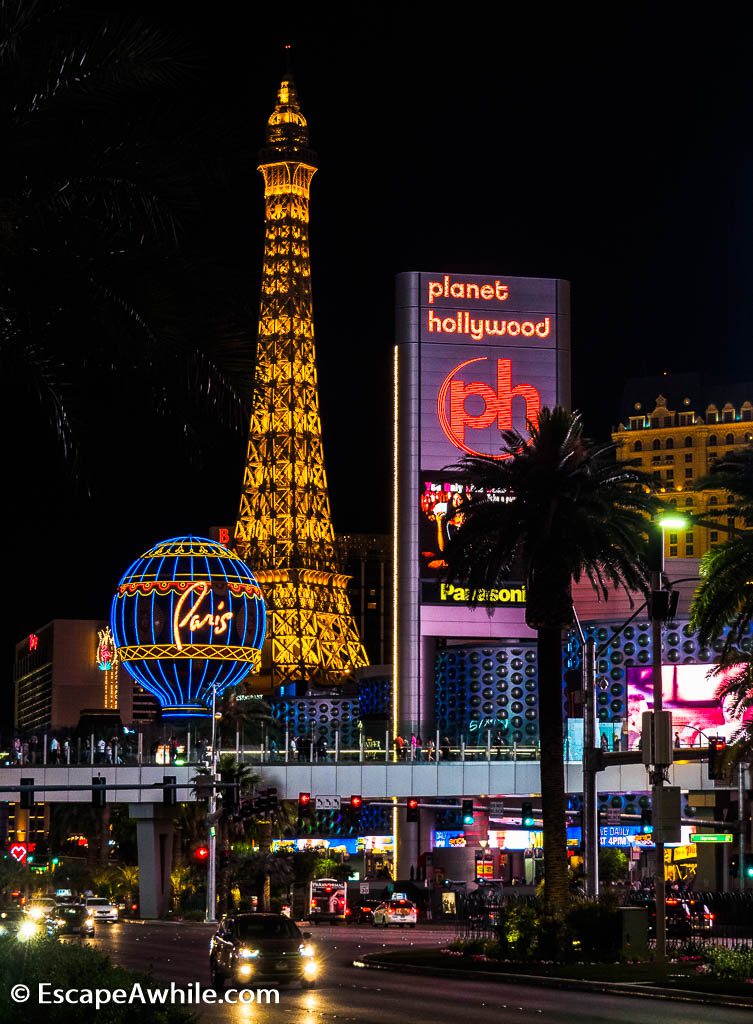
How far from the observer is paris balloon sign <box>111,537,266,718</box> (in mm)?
113875

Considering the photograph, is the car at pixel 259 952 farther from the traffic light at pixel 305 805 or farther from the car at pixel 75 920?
the traffic light at pixel 305 805

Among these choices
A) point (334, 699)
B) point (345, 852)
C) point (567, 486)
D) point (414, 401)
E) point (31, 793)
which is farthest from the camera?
point (334, 699)

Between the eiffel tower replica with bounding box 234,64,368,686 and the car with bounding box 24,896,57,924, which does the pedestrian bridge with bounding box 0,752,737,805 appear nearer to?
the car with bounding box 24,896,57,924

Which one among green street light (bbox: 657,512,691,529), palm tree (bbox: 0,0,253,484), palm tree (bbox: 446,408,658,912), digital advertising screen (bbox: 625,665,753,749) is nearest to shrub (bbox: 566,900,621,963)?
palm tree (bbox: 446,408,658,912)

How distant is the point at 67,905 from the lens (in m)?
59.8

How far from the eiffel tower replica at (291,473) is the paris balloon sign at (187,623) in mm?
22012

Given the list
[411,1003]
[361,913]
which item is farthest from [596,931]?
[361,913]

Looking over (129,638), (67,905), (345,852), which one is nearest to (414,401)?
(129,638)

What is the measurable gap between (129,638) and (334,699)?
77.4 ft

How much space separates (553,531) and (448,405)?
62.9m

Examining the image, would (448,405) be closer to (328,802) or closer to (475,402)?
(475,402)

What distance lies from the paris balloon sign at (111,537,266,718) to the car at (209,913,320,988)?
78606 millimetres

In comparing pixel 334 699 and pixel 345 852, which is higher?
pixel 334 699

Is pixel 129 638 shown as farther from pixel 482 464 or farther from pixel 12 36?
pixel 12 36
